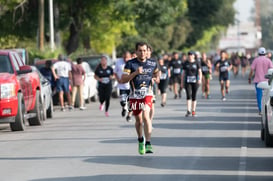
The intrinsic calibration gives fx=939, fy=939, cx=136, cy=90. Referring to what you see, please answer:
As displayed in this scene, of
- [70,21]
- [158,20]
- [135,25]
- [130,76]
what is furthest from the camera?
[135,25]

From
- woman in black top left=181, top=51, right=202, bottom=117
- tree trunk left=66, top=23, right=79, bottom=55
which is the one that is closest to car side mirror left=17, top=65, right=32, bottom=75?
woman in black top left=181, top=51, right=202, bottom=117

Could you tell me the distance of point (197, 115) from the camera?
979 inches

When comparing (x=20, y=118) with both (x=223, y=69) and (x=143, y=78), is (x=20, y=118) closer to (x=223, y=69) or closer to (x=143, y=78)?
(x=143, y=78)

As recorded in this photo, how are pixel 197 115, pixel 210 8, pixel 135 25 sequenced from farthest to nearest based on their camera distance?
1. pixel 210 8
2. pixel 135 25
3. pixel 197 115

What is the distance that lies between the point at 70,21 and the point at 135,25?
36.9 ft

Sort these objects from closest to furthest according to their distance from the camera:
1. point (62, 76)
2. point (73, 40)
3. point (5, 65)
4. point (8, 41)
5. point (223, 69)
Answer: point (5, 65) < point (62, 76) < point (223, 69) < point (73, 40) < point (8, 41)

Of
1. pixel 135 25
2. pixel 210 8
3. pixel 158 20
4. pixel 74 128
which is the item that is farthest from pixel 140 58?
pixel 210 8

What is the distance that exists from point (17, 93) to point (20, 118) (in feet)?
1.99

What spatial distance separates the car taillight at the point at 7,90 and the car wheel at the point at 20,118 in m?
0.32

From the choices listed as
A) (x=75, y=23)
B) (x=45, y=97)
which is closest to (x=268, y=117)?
(x=45, y=97)

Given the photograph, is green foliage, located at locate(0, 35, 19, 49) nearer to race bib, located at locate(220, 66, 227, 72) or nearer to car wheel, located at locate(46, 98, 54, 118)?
race bib, located at locate(220, 66, 227, 72)

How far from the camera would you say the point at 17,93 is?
66.0 ft

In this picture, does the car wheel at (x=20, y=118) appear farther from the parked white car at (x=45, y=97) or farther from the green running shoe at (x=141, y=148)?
the green running shoe at (x=141, y=148)

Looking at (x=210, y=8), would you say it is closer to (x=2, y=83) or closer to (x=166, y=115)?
(x=166, y=115)
